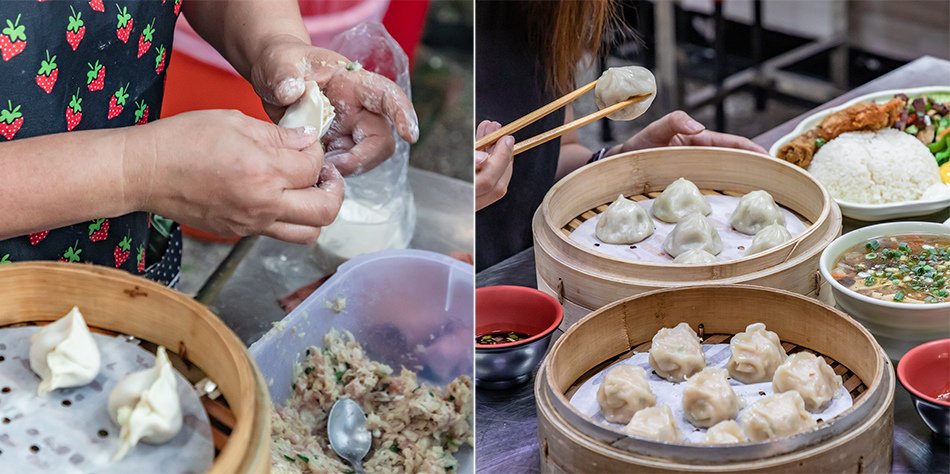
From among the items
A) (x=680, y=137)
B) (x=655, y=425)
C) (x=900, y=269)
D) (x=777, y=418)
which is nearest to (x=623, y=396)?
(x=655, y=425)

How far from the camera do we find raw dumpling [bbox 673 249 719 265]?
1.63 meters

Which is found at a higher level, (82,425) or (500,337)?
(82,425)

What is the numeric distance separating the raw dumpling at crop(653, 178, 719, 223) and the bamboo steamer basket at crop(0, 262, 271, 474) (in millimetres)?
1032

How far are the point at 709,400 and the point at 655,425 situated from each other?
97mm

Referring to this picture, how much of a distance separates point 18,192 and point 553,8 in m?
1.05

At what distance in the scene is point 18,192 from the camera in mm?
1302

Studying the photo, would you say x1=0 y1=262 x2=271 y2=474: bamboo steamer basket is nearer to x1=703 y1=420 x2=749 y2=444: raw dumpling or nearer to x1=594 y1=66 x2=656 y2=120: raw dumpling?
x1=703 y1=420 x2=749 y2=444: raw dumpling

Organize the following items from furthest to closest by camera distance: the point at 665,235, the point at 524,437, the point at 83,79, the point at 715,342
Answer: the point at 665,235 → the point at 83,79 → the point at 715,342 → the point at 524,437

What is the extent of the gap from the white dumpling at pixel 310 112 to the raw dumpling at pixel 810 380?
0.85 metres

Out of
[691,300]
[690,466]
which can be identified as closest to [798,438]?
[690,466]

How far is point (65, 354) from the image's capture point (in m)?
1.10

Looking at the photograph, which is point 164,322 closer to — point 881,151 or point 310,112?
point 310,112

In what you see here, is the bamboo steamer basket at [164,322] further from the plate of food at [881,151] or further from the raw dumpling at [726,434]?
the plate of food at [881,151]

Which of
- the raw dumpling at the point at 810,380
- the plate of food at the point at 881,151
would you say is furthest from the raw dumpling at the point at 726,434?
the plate of food at the point at 881,151
